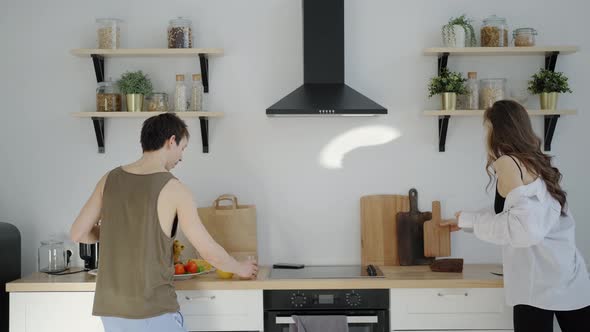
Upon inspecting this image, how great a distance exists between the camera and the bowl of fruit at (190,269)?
3381 mm

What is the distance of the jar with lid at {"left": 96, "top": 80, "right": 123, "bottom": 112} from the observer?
3717mm

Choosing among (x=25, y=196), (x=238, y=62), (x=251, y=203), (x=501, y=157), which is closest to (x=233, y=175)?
(x=251, y=203)

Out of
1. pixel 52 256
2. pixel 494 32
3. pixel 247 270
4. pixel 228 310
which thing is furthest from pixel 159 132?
pixel 494 32

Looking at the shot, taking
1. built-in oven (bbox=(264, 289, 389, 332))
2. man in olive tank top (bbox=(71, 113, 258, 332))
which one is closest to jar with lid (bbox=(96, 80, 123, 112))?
man in olive tank top (bbox=(71, 113, 258, 332))

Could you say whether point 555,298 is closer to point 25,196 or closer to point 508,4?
point 508,4

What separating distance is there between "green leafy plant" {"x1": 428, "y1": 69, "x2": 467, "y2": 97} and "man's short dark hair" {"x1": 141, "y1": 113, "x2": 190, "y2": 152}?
56.2 inches

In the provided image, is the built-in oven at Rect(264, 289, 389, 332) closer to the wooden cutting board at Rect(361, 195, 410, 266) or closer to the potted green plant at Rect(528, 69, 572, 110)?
the wooden cutting board at Rect(361, 195, 410, 266)

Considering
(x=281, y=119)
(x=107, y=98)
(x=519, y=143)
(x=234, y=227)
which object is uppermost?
(x=107, y=98)

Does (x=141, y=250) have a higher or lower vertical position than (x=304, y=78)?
lower

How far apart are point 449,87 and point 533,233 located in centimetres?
111

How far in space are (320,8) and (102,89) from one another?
1.21 meters

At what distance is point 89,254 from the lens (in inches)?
145

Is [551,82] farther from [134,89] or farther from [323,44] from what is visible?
[134,89]

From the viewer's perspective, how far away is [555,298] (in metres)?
2.85
